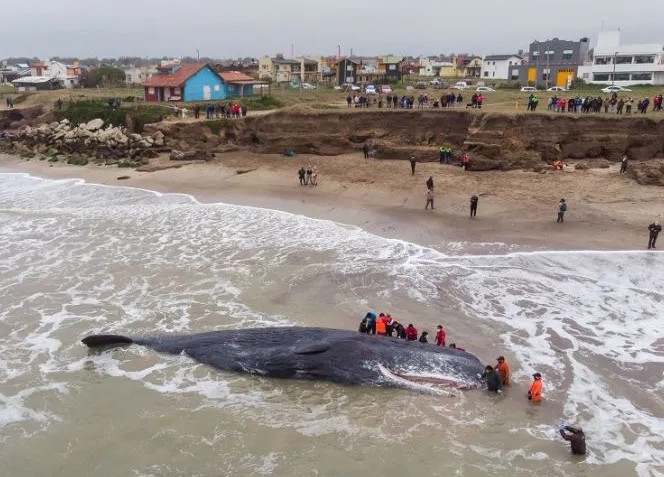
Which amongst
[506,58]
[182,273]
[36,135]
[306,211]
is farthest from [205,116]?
[506,58]

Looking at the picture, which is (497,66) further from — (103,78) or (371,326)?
(371,326)

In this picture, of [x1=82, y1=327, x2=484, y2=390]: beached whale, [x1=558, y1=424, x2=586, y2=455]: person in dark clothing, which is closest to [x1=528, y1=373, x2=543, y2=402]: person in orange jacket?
[x1=82, y1=327, x2=484, y2=390]: beached whale

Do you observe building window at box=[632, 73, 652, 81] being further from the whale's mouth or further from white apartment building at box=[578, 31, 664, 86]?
the whale's mouth

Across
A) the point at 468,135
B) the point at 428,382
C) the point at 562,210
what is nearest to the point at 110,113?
the point at 468,135

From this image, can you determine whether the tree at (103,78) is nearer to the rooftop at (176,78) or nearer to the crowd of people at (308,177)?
the rooftop at (176,78)

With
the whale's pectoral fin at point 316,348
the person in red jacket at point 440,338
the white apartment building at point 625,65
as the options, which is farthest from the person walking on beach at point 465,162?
the white apartment building at point 625,65
